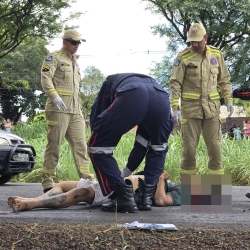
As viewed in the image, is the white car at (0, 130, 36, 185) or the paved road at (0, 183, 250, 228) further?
the white car at (0, 130, 36, 185)

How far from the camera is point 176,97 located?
6.67m

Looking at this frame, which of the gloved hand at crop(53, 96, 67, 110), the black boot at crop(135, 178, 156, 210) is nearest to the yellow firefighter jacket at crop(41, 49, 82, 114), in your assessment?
the gloved hand at crop(53, 96, 67, 110)

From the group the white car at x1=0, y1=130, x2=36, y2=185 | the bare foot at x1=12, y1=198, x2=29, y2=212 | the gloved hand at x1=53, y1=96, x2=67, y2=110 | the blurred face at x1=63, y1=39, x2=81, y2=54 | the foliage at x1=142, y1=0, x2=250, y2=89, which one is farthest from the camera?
the foliage at x1=142, y1=0, x2=250, y2=89

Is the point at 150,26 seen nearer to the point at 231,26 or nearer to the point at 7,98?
the point at 231,26

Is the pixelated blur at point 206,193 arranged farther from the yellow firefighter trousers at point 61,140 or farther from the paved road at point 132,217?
the yellow firefighter trousers at point 61,140

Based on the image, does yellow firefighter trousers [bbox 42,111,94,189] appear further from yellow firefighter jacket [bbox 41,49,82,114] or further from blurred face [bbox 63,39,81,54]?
blurred face [bbox 63,39,81,54]

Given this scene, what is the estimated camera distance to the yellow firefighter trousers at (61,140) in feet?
22.2

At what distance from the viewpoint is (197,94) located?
6.63 metres

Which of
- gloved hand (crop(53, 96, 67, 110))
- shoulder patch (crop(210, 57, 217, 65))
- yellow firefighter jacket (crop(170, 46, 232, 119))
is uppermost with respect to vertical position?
shoulder patch (crop(210, 57, 217, 65))

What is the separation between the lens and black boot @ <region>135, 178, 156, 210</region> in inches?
217

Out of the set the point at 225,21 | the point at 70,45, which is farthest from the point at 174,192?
the point at 225,21

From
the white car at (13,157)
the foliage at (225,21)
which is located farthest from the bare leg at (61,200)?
the foliage at (225,21)

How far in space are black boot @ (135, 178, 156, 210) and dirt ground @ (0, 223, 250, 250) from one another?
5.67ft

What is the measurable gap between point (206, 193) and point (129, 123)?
90cm
